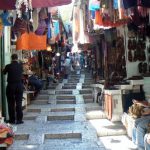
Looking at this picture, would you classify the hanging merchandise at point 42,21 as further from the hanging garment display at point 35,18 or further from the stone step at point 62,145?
the stone step at point 62,145

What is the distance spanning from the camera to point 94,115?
1198 centimetres

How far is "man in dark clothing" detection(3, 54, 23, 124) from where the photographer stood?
36.0 ft

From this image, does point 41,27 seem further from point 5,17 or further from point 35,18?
point 5,17

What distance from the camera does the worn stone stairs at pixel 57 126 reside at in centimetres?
851

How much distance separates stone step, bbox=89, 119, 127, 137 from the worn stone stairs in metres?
0.14

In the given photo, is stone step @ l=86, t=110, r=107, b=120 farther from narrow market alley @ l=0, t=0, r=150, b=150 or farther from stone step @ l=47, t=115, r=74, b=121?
stone step @ l=47, t=115, r=74, b=121

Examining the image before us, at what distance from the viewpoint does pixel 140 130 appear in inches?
299

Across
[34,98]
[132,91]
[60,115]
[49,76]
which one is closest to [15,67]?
[60,115]

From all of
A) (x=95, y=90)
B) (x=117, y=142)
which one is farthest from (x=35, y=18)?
(x=95, y=90)

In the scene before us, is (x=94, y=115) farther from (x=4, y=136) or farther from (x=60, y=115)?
(x=4, y=136)

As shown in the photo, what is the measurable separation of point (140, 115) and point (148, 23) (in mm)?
2645

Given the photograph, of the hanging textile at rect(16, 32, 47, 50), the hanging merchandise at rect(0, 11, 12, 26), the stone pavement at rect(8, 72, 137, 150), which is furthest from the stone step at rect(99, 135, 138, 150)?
the hanging textile at rect(16, 32, 47, 50)

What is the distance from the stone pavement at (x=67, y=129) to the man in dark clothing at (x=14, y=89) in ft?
1.26

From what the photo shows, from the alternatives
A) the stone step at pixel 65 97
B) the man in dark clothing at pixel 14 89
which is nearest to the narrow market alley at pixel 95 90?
the man in dark clothing at pixel 14 89
